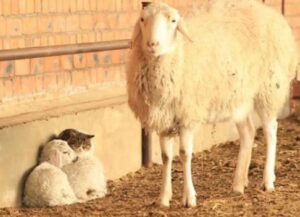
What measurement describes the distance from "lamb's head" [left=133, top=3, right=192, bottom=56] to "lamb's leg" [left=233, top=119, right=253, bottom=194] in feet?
5.03

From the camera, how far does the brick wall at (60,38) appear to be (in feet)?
26.8

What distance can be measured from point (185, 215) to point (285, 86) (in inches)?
75.7

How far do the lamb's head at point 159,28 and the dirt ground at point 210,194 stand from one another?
4.26ft

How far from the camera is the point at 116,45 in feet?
29.1

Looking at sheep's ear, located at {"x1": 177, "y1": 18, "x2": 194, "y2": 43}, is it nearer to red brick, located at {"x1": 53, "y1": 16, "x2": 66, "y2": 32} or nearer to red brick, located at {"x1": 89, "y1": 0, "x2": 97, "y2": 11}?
red brick, located at {"x1": 53, "y1": 16, "x2": 66, "y2": 32}

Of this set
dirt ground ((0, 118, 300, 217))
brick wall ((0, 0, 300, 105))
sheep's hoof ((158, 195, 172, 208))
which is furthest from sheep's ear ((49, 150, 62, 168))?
sheep's hoof ((158, 195, 172, 208))

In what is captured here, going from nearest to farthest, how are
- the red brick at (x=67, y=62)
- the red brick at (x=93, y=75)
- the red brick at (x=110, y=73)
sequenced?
the red brick at (x=67, y=62), the red brick at (x=93, y=75), the red brick at (x=110, y=73)

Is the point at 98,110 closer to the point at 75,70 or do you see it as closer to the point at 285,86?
the point at 75,70

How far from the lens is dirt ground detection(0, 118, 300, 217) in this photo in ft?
25.1

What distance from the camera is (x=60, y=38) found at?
8.80 meters

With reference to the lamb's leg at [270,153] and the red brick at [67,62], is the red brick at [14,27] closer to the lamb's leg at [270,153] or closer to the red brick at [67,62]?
the red brick at [67,62]

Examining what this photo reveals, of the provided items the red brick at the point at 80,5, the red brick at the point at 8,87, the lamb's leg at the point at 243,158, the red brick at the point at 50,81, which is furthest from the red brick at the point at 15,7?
the lamb's leg at the point at 243,158

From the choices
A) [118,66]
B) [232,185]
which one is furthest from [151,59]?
[118,66]

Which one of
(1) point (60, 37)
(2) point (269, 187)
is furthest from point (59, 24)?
(2) point (269, 187)
